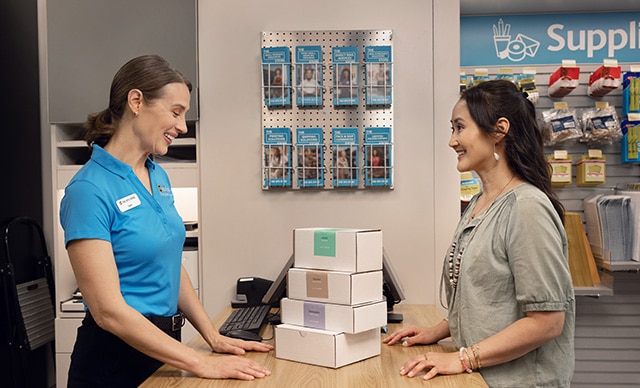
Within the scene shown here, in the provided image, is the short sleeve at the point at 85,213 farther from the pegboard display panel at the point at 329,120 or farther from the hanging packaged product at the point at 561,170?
the hanging packaged product at the point at 561,170

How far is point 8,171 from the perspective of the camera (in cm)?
317

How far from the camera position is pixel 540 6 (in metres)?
3.50

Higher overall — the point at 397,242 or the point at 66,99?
the point at 66,99

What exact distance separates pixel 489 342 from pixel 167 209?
3.63ft

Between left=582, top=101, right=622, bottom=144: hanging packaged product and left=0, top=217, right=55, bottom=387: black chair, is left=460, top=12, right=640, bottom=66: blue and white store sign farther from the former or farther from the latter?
left=0, top=217, right=55, bottom=387: black chair

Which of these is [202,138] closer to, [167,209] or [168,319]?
A: [167,209]

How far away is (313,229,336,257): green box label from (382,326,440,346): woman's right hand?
45cm

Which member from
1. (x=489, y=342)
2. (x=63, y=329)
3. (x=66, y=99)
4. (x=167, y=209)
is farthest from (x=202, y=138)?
(x=489, y=342)

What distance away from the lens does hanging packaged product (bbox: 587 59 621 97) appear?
3.29 metres

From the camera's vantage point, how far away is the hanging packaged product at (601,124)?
11.0 feet

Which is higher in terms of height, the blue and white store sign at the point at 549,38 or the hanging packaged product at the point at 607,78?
the blue and white store sign at the point at 549,38

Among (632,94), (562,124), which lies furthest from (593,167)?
(632,94)

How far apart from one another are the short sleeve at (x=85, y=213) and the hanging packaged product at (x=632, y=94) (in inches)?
127

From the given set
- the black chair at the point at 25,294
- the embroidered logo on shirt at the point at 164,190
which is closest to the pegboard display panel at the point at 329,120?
the embroidered logo on shirt at the point at 164,190
